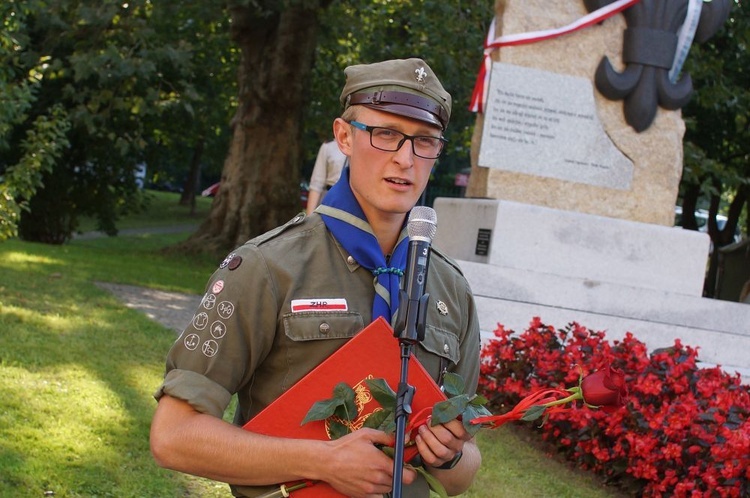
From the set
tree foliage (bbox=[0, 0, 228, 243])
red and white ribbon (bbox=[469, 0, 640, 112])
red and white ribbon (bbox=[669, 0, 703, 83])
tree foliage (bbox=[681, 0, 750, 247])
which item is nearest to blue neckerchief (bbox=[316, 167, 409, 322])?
red and white ribbon (bbox=[469, 0, 640, 112])

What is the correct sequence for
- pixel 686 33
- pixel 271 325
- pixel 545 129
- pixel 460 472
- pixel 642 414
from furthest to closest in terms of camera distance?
1. pixel 686 33
2. pixel 545 129
3. pixel 642 414
4. pixel 460 472
5. pixel 271 325

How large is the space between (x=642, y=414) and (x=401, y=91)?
4.26 meters

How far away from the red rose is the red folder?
0.34m

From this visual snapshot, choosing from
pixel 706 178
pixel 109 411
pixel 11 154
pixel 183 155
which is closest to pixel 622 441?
pixel 109 411

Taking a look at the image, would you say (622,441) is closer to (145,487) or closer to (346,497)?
(145,487)

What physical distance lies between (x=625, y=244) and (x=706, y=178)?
8.92 meters

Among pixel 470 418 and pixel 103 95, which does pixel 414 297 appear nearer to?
pixel 470 418

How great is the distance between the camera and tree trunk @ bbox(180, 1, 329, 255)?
17797mm

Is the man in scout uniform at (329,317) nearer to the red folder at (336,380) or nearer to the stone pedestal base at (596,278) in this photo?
the red folder at (336,380)

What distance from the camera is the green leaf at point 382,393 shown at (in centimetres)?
228

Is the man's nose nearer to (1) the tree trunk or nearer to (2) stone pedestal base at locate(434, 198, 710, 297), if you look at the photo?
(2) stone pedestal base at locate(434, 198, 710, 297)

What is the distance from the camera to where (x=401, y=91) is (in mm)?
2576

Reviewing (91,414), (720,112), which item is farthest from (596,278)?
(720,112)

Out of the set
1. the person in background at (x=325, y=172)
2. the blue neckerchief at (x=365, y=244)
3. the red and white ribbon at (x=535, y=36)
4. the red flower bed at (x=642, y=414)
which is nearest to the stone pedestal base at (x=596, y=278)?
the red flower bed at (x=642, y=414)
